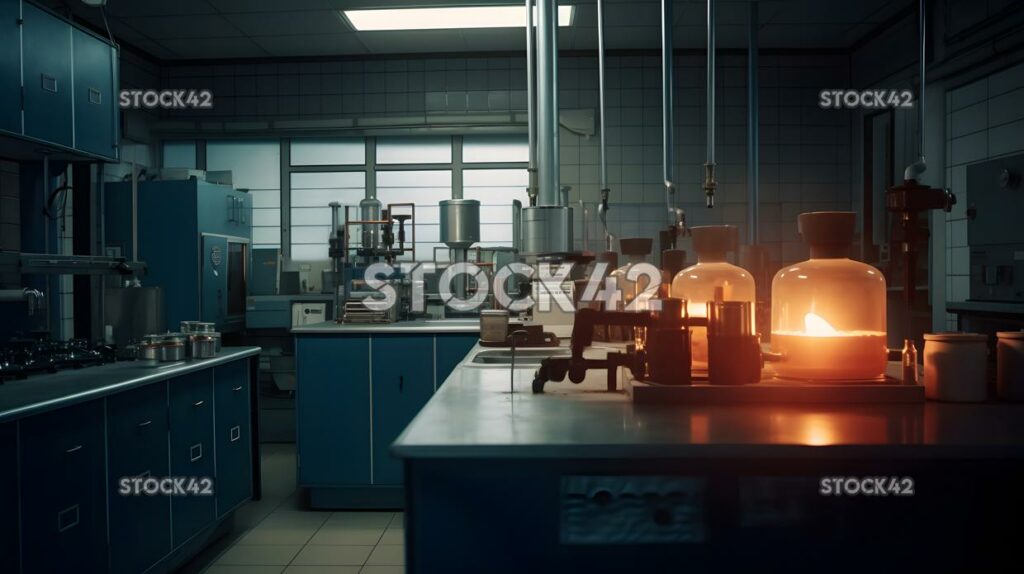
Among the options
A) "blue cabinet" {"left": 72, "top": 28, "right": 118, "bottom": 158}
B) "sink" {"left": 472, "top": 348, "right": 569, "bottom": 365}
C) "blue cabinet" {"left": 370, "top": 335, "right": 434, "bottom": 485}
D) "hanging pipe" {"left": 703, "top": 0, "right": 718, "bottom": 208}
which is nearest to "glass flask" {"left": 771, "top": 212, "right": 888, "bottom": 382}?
"hanging pipe" {"left": 703, "top": 0, "right": 718, "bottom": 208}

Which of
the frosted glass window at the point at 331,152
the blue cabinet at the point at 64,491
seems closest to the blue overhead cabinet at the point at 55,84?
the blue cabinet at the point at 64,491

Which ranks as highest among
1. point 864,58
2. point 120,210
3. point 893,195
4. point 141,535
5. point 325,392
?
point 864,58

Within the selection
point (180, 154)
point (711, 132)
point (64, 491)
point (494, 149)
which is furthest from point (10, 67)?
point (494, 149)

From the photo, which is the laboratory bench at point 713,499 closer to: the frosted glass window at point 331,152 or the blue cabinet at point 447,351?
the blue cabinet at point 447,351

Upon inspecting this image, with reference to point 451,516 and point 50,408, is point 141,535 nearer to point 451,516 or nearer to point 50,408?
point 50,408

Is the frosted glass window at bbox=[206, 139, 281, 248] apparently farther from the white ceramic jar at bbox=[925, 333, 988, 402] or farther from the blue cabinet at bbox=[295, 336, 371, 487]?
the white ceramic jar at bbox=[925, 333, 988, 402]

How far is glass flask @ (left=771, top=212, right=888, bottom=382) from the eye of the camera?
1572mm

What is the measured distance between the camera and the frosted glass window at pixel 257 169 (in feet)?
20.4

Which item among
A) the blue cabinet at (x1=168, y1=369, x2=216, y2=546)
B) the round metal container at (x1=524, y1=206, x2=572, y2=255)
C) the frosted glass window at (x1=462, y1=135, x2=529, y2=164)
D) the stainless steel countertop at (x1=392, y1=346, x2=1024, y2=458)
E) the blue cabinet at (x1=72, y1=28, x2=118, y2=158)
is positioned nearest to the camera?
the stainless steel countertop at (x1=392, y1=346, x2=1024, y2=458)

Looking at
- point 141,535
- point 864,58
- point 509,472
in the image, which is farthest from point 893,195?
point 864,58

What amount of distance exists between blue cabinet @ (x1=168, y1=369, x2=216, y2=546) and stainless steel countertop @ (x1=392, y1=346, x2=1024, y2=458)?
5.71 ft

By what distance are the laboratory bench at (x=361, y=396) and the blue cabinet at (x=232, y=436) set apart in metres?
0.42

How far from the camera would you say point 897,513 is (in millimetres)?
1189

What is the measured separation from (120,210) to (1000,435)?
5.45m
